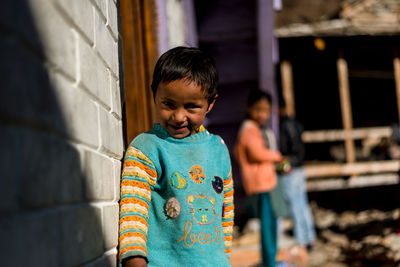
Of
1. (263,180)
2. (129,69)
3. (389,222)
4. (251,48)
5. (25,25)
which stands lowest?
(389,222)

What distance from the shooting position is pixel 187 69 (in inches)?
64.1

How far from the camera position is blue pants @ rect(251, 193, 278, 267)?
13.8ft

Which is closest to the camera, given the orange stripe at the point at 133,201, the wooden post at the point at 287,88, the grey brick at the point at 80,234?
the grey brick at the point at 80,234

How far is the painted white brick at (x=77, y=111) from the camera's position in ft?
3.29

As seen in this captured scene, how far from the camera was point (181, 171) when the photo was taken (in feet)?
5.31

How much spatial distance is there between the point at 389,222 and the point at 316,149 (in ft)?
18.3

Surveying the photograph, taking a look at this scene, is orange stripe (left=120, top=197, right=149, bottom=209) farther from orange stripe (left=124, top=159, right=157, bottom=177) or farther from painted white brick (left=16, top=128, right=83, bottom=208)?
painted white brick (left=16, top=128, right=83, bottom=208)

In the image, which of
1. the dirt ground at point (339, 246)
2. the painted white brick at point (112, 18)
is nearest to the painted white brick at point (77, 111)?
the painted white brick at point (112, 18)

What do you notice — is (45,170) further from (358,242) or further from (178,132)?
(358,242)

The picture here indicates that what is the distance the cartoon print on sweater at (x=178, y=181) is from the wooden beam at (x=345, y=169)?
8.95 meters

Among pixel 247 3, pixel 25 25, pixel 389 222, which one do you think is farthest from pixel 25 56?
pixel 389 222

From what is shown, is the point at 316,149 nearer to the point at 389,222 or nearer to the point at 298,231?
the point at 389,222

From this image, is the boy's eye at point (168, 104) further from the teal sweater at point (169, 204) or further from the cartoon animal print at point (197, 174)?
the cartoon animal print at point (197, 174)

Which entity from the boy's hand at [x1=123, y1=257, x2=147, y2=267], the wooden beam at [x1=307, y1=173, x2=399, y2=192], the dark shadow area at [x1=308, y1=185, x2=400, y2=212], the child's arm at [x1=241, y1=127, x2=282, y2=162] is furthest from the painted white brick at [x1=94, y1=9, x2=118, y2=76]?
the dark shadow area at [x1=308, y1=185, x2=400, y2=212]
